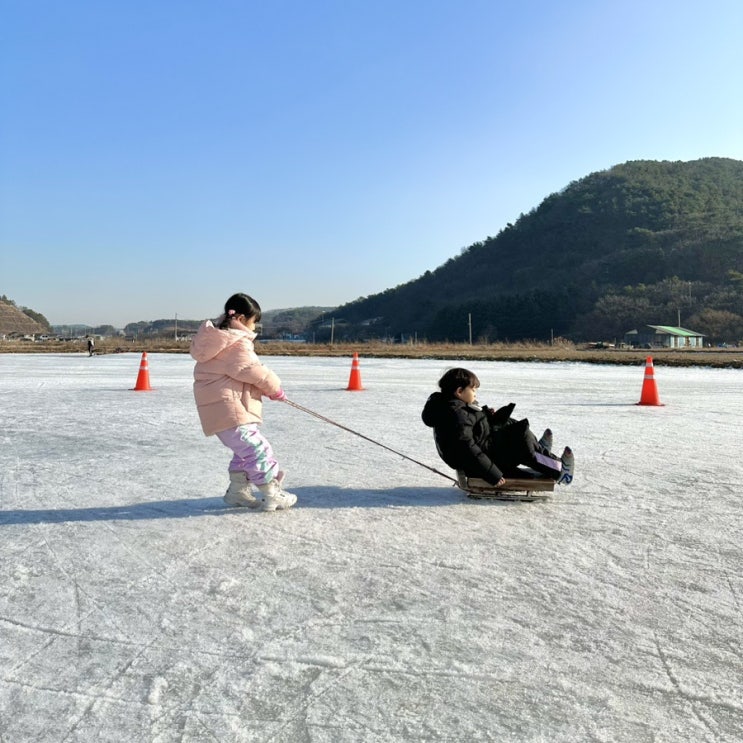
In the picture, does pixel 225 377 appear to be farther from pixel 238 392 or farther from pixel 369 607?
pixel 369 607

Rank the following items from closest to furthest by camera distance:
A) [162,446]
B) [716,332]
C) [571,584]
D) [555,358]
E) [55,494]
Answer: [571,584] < [55,494] < [162,446] < [555,358] < [716,332]

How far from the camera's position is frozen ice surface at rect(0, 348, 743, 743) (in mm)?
1799

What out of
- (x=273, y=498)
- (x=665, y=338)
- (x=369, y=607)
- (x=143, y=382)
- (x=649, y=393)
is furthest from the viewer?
(x=665, y=338)

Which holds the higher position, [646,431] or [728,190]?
[728,190]

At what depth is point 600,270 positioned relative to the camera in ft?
397

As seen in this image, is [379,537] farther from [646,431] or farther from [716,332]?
[716,332]

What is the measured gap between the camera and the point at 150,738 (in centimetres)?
170

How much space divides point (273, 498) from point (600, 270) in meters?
126

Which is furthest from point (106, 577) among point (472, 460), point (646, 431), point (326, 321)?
point (326, 321)

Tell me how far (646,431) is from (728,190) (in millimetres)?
159238

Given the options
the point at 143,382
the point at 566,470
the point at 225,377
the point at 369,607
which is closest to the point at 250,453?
the point at 225,377

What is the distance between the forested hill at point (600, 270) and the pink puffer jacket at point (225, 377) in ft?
315

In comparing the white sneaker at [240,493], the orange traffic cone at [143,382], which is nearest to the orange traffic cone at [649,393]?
the white sneaker at [240,493]

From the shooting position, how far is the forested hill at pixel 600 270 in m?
100
